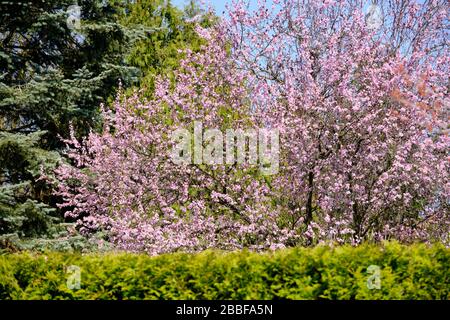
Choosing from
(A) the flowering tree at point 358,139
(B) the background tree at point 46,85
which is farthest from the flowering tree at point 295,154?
(B) the background tree at point 46,85

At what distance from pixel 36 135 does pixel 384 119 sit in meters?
6.66

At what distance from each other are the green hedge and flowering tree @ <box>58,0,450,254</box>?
241cm

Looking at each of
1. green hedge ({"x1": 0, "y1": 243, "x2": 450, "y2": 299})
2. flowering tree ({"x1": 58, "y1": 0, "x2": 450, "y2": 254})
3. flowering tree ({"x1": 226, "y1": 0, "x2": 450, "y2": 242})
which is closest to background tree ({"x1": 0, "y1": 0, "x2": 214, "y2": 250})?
flowering tree ({"x1": 58, "y1": 0, "x2": 450, "y2": 254})

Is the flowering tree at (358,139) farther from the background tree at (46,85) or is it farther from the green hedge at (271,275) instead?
the background tree at (46,85)

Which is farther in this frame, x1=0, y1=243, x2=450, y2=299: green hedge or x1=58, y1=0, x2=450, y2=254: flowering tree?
x1=58, y1=0, x2=450, y2=254: flowering tree

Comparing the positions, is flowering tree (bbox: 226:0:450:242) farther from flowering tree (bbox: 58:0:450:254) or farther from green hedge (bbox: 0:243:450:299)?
green hedge (bbox: 0:243:450:299)

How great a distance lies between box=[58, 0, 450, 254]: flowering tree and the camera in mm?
9484

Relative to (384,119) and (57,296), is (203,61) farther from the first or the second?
(57,296)

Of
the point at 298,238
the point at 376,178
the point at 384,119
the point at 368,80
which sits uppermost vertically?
the point at 368,80

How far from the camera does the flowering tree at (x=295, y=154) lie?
948cm

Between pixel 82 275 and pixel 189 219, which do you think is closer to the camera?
pixel 82 275

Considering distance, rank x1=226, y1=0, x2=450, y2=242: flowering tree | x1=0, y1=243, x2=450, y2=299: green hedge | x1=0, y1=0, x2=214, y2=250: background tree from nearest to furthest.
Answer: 1. x1=0, y1=243, x2=450, y2=299: green hedge
2. x1=226, y1=0, x2=450, y2=242: flowering tree
3. x1=0, y1=0, x2=214, y2=250: background tree
